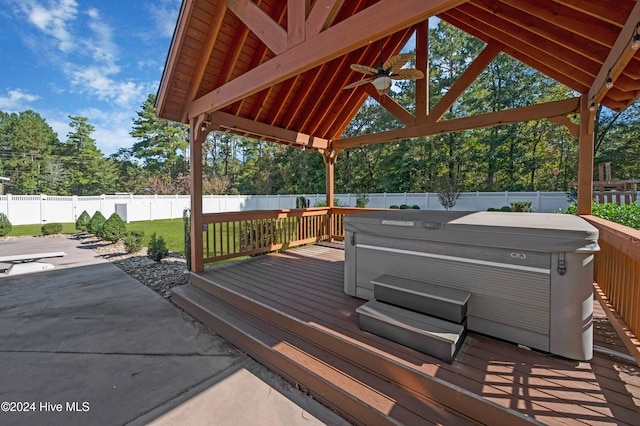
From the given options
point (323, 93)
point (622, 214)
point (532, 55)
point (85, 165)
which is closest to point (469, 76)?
point (532, 55)

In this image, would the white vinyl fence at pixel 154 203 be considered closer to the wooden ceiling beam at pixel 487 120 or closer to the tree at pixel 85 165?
the wooden ceiling beam at pixel 487 120

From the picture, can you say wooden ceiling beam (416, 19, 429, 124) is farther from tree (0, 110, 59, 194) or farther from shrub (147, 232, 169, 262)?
tree (0, 110, 59, 194)

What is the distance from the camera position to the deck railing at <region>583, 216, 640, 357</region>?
1.92 metres

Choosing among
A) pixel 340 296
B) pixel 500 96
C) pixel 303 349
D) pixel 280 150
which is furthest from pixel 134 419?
pixel 280 150

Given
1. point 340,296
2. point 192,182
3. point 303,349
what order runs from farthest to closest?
point 192,182
point 340,296
point 303,349

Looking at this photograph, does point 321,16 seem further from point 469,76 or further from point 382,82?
point 469,76

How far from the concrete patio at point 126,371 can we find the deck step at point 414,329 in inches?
30.5

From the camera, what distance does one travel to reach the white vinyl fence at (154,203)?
12.9m

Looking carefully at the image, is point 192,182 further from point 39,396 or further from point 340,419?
point 340,419

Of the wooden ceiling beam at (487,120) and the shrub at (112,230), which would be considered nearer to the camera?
the wooden ceiling beam at (487,120)

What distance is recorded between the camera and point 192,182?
14.7 feet

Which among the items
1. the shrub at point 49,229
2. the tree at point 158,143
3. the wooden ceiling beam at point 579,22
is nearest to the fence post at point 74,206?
the shrub at point 49,229

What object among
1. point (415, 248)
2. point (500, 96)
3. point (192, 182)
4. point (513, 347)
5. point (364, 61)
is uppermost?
point (500, 96)

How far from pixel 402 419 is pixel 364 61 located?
639 centimetres
